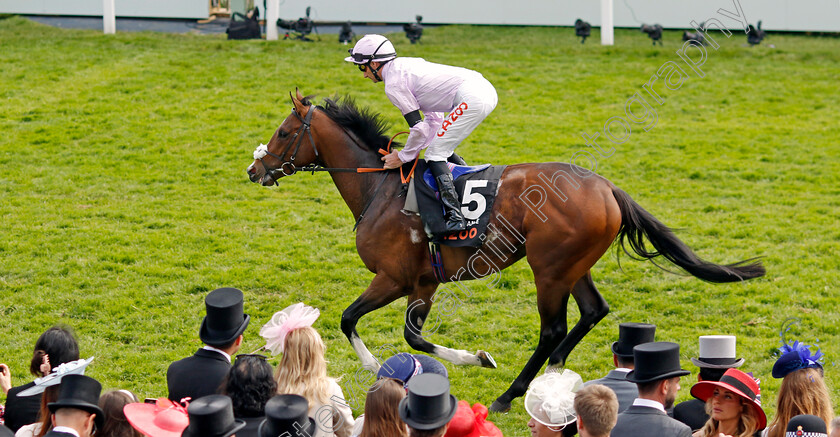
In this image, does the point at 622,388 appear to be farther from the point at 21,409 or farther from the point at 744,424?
the point at 21,409

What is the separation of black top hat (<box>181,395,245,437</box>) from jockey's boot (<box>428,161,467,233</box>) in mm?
3228

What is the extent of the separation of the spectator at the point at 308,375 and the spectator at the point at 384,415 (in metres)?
0.62

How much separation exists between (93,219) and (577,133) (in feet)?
25.1

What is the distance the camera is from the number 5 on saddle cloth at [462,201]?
21.0 feet

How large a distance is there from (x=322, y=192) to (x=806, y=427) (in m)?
8.97

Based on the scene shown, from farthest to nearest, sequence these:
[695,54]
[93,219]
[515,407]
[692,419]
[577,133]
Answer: [695,54] < [577,133] < [93,219] < [515,407] < [692,419]

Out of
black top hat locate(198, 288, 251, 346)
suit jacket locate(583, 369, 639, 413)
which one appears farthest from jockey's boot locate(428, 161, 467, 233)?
black top hat locate(198, 288, 251, 346)

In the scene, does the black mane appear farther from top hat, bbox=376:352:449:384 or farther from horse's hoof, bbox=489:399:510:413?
top hat, bbox=376:352:449:384

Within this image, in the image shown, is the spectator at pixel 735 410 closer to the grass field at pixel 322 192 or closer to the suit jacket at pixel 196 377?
the grass field at pixel 322 192

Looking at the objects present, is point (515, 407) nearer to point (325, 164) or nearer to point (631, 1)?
point (325, 164)

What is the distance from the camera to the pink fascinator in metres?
4.37

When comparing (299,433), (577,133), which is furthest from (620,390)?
(577,133)

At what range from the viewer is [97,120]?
14.1m

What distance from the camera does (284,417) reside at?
3355 millimetres
